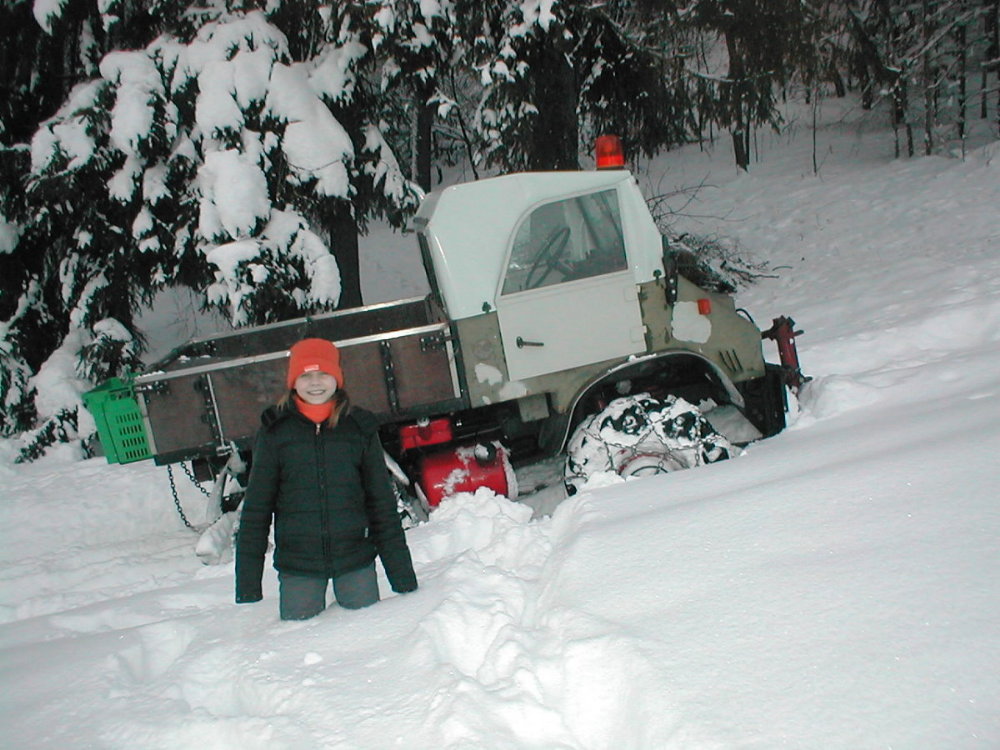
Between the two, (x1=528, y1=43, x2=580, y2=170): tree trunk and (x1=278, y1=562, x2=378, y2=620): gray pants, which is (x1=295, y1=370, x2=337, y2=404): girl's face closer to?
(x1=278, y1=562, x2=378, y2=620): gray pants

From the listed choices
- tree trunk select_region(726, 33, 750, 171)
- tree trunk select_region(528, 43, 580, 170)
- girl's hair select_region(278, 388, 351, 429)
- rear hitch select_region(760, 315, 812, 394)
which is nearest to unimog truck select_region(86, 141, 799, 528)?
rear hitch select_region(760, 315, 812, 394)

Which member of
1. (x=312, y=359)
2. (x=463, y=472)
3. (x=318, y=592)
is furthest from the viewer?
(x=463, y=472)

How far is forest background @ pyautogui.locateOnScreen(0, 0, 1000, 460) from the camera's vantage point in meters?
7.39

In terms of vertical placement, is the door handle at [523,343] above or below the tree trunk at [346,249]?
below

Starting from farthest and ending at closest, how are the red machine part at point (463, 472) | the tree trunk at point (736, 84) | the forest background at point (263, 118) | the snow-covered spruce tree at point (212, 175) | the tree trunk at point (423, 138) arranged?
the tree trunk at point (423, 138) < the tree trunk at point (736, 84) < the forest background at point (263, 118) < the snow-covered spruce tree at point (212, 175) < the red machine part at point (463, 472)

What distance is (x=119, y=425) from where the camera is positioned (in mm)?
4672

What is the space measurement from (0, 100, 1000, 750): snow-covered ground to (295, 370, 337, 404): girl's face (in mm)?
844

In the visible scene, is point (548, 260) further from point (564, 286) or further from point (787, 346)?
point (787, 346)

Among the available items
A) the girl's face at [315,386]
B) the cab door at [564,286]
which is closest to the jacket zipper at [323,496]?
the girl's face at [315,386]

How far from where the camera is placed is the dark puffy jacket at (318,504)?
3.04m

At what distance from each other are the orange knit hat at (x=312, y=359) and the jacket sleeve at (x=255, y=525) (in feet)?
0.87

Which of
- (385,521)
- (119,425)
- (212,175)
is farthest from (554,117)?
(385,521)

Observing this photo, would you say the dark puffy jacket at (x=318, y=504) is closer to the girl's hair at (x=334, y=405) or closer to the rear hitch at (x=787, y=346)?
the girl's hair at (x=334, y=405)

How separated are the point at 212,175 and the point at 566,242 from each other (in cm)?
411
